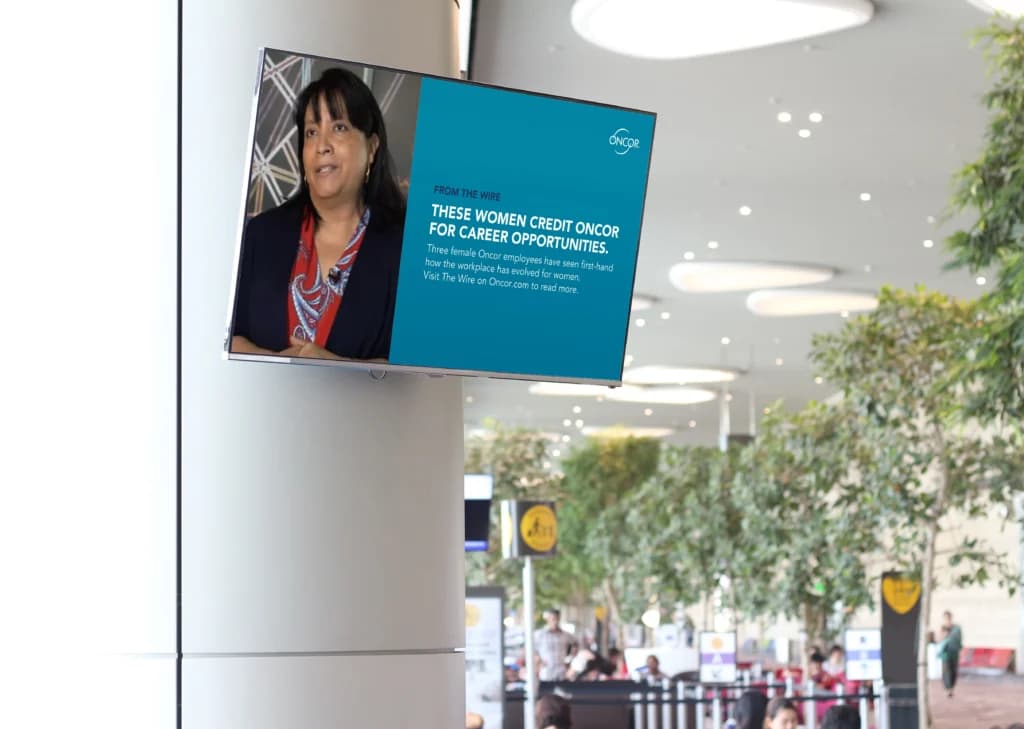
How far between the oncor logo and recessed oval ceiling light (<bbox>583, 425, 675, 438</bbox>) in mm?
31500

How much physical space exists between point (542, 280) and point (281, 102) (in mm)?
778

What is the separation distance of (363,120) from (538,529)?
9925mm

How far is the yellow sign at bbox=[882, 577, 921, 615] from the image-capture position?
1150 centimetres

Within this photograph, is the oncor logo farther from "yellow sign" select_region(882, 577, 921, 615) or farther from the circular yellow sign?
the circular yellow sign

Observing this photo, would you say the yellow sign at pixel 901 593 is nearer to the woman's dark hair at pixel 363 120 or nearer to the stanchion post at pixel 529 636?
the stanchion post at pixel 529 636

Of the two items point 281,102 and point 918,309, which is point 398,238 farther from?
point 918,309

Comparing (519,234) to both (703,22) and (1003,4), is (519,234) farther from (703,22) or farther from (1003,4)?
(703,22)

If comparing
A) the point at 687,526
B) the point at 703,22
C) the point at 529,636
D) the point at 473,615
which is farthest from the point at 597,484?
the point at 703,22

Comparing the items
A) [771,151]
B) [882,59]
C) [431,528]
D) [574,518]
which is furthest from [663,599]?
[431,528]

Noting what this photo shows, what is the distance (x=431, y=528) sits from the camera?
152 inches

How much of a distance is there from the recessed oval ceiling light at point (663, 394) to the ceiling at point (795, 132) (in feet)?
26.3

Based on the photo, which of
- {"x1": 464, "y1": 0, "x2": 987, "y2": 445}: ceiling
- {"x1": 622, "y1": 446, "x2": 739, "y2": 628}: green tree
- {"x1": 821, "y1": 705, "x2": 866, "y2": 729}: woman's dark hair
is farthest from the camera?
{"x1": 622, "y1": 446, "x2": 739, "y2": 628}: green tree

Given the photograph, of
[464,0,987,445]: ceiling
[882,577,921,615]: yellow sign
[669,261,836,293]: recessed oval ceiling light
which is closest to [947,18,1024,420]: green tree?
[464,0,987,445]: ceiling

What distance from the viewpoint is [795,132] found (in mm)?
14852
